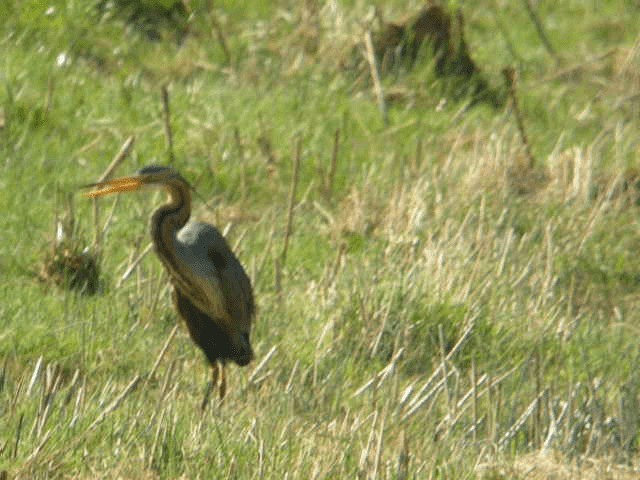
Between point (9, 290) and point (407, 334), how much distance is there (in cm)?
185

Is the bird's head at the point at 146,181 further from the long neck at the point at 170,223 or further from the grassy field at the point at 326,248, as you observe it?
the grassy field at the point at 326,248

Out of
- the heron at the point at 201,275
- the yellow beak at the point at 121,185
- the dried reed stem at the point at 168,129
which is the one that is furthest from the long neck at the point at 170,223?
the dried reed stem at the point at 168,129

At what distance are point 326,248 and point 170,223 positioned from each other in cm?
201

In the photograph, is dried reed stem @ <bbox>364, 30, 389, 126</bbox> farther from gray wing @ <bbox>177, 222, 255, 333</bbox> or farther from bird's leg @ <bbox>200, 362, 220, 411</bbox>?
bird's leg @ <bbox>200, 362, 220, 411</bbox>

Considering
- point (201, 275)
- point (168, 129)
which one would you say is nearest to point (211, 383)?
point (201, 275)

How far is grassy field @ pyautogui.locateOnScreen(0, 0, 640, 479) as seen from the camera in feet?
23.0

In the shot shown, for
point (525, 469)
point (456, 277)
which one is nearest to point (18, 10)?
point (456, 277)

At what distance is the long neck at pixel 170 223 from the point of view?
8156mm

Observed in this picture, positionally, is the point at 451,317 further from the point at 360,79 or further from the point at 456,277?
the point at 360,79

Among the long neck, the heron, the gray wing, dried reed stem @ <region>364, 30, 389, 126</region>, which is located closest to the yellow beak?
the heron

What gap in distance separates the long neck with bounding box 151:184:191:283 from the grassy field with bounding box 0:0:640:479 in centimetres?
36

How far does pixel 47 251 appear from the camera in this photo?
9000mm

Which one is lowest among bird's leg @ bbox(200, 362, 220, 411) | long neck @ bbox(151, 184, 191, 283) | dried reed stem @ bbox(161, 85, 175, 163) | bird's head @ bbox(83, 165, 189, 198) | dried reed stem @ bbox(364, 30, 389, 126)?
dried reed stem @ bbox(364, 30, 389, 126)

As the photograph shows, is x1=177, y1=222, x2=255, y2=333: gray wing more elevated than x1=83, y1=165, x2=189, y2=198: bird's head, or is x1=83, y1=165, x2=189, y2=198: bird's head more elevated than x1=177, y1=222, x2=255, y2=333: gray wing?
x1=83, y1=165, x2=189, y2=198: bird's head
